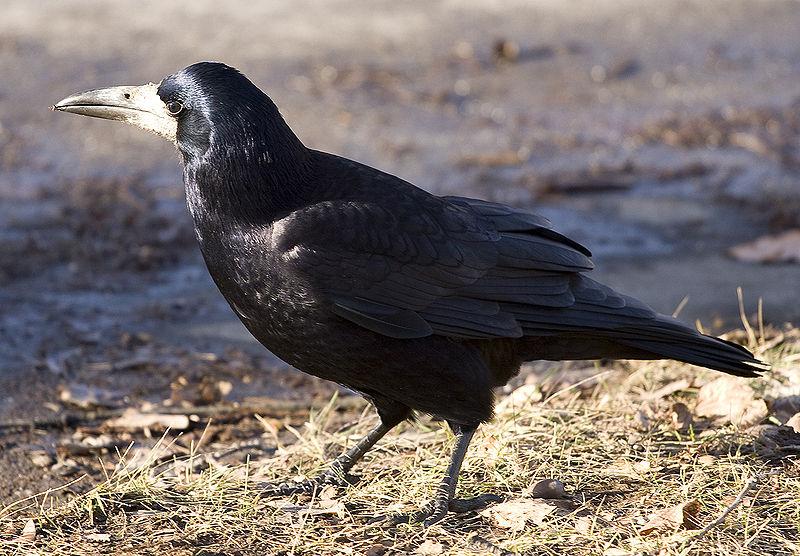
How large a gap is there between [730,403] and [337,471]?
5.44 feet

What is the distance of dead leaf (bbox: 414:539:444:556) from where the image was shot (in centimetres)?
384

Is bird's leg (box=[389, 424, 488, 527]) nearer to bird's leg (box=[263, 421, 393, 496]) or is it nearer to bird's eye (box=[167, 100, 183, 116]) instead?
bird's leg (box=[263, 421, 393, 496])

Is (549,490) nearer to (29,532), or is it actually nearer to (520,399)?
(520,399)

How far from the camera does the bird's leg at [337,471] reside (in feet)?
14.4

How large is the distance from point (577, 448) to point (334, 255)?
1287 mm

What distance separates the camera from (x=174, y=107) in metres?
4.24

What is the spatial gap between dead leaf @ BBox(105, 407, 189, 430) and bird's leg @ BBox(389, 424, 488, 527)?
4.61 ft

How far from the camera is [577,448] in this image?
14.8 feet

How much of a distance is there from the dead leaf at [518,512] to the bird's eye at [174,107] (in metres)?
1.84

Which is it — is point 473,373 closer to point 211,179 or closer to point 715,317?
point 211,179

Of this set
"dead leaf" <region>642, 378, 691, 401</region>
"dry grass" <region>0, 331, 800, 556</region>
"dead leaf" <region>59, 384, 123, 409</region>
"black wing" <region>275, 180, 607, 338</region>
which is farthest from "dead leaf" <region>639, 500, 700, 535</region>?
"dead leaf" <region>59, 384, 123, 409</region>

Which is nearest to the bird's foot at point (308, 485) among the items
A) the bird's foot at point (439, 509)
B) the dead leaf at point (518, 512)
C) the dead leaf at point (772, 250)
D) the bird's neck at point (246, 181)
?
Result: the bird's foot at point (439, 509)

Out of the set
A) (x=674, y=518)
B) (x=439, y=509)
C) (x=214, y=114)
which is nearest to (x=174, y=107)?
(x=214, y=114)

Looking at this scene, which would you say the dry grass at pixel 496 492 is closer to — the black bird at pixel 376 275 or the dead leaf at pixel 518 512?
the dead leaf at pixel 518 512
